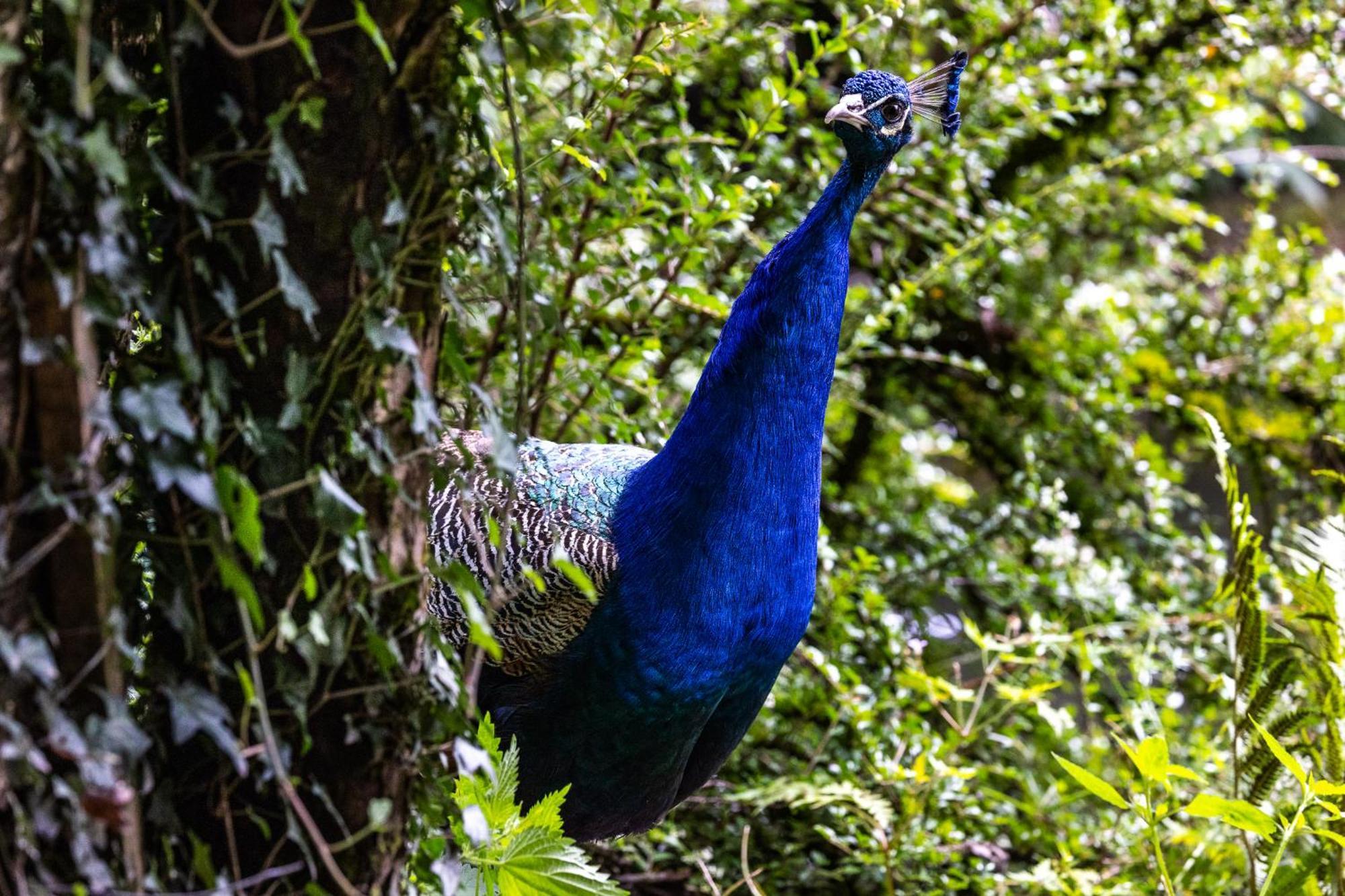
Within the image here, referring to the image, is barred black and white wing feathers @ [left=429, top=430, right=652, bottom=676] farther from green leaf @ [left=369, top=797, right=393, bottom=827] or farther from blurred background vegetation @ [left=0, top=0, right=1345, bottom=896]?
green leaf @ [left=369, top=797, right=393, bottom=827]

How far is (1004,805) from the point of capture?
3072mm

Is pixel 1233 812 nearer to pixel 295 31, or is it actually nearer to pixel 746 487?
pixel 746 487

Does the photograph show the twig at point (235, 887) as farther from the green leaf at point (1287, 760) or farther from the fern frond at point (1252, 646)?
the fern frond at point (1252, 646)

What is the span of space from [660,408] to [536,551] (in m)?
0.79

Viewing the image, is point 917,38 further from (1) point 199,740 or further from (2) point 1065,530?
(1) point 199,740

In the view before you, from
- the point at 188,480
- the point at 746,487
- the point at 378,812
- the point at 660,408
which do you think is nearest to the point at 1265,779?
the point at 746,487

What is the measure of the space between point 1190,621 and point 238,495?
2.79 m

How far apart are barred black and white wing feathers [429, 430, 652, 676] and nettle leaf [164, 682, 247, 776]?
0.83 meters

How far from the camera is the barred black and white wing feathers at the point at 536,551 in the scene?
6.68ft

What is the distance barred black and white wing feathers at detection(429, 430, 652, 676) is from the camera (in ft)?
6.68

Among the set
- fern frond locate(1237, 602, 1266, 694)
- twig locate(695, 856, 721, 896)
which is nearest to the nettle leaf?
twig locate(695, 856, 721, 896)

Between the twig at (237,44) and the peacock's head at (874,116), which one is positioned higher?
the twig at (237,44)

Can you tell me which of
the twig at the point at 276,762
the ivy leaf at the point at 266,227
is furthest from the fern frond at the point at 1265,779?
the ivy leaf at the point at 266,227

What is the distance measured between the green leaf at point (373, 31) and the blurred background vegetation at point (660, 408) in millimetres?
19
